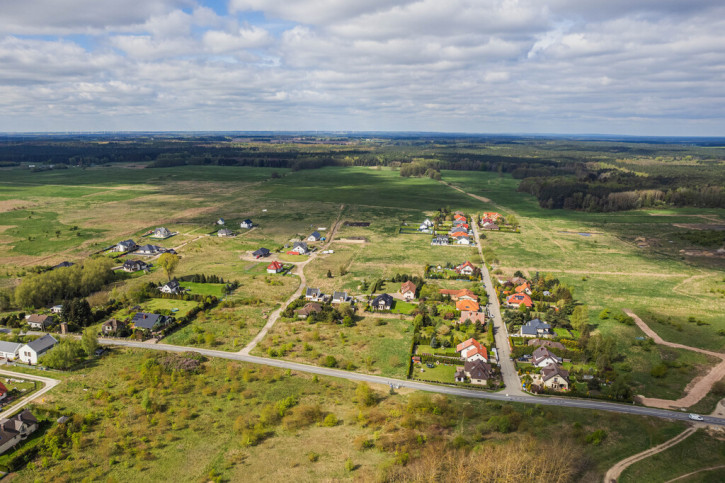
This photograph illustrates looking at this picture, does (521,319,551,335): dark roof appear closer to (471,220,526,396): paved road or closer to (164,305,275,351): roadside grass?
(471,220,526,396): paved road

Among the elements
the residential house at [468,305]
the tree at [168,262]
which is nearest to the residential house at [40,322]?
the tree at [168,262]

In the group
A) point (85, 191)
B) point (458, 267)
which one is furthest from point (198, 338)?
point (85, 191)

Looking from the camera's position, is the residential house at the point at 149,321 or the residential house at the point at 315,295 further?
the residential house at the point at 315,295

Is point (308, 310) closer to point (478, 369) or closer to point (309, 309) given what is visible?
point (309, 309)

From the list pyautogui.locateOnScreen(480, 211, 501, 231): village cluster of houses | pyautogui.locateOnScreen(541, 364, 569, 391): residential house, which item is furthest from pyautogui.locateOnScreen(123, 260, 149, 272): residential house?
pyautogui.locateOnScreen(480, 211, 501, 231): village cluster of houses

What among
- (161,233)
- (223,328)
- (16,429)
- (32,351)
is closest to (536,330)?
(223,328)

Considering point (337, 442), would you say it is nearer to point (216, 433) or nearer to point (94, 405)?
point (216, 433)

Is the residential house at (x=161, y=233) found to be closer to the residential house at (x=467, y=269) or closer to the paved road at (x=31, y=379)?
the paved road at (x=31, y=379)
